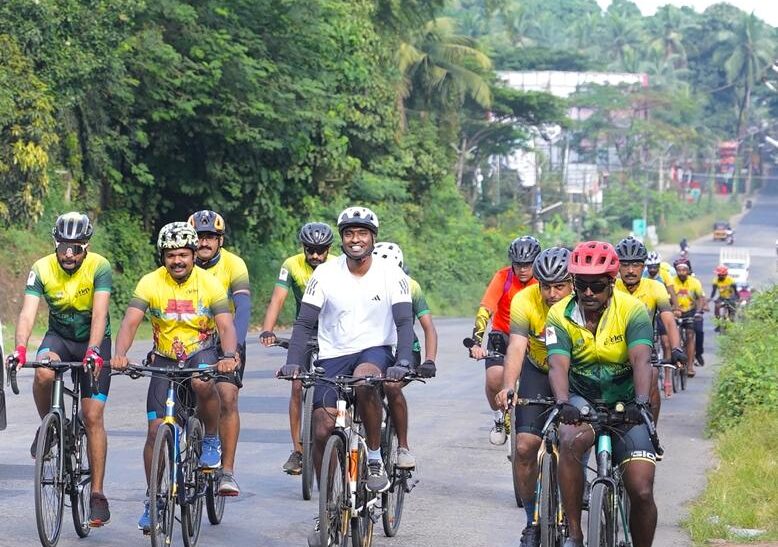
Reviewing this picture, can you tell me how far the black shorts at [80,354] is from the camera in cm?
915

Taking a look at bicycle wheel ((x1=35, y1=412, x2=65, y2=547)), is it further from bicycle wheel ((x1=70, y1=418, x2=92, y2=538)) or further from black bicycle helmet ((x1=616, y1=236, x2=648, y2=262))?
black bicycle helmet ((x1=616, y1=236, x2=648, y2=262))

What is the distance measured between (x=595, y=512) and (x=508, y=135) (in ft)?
203

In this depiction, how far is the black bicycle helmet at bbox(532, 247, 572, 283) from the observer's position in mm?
9547

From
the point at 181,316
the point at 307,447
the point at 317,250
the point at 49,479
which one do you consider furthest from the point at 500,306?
the point at 49,479

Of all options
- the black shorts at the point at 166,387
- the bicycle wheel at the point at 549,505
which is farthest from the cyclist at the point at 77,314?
the bicycle wheel at the point at 549,505

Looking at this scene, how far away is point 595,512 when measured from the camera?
6953mm

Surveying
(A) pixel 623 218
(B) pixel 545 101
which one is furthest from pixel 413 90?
(A) pixel 623 218

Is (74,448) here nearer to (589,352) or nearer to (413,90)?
(589,352)

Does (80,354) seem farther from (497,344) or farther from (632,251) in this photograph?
(632,251)

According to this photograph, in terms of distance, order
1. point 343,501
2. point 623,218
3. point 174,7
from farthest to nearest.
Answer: point 623,218 < point 174,7 < point 343,501

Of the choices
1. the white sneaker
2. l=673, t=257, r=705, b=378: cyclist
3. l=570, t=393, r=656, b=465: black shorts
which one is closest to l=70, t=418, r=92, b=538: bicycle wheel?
l=570, t=393, r=656, b=465: black shorts

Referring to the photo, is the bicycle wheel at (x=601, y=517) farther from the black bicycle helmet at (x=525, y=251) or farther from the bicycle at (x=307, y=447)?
the black bicycle helmet at (x=525, y=251)

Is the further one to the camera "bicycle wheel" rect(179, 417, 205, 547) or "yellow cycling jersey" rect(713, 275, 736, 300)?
"yellow cycling jersey" rect(713, 275, 736, 300)

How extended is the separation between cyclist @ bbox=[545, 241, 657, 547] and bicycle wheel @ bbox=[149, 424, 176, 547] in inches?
86.5
